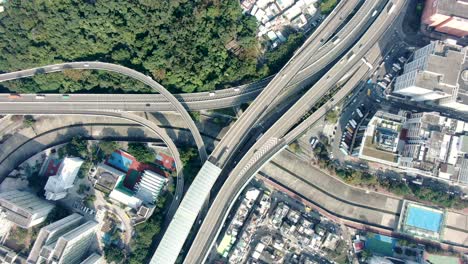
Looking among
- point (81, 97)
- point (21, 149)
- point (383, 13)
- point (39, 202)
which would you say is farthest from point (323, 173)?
point (21, 149)

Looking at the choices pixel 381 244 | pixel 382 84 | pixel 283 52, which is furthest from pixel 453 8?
pixel 381 244

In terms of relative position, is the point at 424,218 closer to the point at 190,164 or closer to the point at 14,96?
the point at 190,164

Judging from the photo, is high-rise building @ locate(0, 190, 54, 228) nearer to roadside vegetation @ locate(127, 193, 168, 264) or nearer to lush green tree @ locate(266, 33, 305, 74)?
roadside vegetation @ locate(127, 193, 168, 264)

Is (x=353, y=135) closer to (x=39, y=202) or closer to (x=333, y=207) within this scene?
(x=333, y=207)

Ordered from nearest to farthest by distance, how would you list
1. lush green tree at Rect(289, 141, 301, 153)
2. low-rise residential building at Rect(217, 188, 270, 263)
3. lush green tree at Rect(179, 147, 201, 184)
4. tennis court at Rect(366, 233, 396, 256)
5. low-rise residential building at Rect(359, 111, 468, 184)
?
low-rise residential building at Rect(359, 111, 468, 184) → lush green tree at Rect(179, 147, 201, 184) → low-rise residential building at Rect(217, 188, 270, 263) → lush green tree at Rect(289, 141, 301, 153) → tennis court at Rect(366, 233, 396, 256)

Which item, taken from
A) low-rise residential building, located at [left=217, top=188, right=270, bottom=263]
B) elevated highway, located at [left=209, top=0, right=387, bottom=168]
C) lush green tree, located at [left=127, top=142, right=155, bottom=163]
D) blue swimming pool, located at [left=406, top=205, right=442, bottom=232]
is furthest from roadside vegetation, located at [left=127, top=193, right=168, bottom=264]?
blue swimming pool, located at [left=406, top=205, right=442, bottom=232]

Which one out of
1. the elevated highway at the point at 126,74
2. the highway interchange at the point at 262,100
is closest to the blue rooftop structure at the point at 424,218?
the highway interchange at the point at 262,100
